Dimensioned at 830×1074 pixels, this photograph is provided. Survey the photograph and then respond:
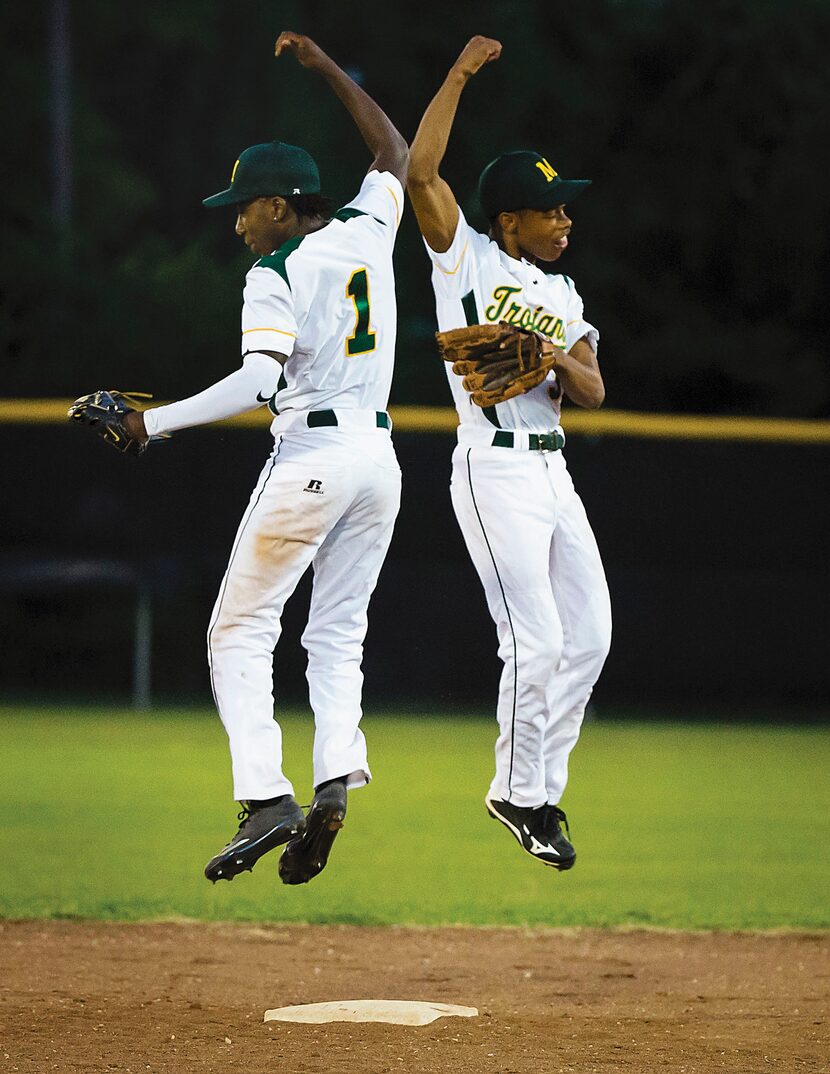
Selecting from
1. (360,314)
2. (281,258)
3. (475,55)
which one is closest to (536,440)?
(360,314)

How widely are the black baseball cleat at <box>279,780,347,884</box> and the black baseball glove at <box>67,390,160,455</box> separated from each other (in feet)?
3.21

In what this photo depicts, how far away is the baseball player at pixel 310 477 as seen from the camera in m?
4.49

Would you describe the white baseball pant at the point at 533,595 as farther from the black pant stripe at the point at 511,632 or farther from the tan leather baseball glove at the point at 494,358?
the tan leather baseball glove at the point at 494,358

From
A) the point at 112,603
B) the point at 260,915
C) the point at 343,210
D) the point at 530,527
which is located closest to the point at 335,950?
the point at 260,915

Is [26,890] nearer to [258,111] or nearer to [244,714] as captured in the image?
[244,714]

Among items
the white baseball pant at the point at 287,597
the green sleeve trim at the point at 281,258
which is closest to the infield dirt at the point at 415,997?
the white baseball pant at the point at 287,597

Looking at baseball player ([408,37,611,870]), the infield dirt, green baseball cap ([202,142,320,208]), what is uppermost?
green baseball cap ([202,142,320,208])

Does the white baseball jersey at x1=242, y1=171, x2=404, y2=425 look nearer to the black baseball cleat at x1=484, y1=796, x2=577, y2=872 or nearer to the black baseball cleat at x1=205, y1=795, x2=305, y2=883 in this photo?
the black baseball cleat at x1=205, y1=795, x2=305, y2=883

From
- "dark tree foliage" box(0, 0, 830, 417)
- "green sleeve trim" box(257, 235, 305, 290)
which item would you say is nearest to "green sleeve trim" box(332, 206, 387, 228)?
"green sleeve trim" box(257, 235, 305, 290)

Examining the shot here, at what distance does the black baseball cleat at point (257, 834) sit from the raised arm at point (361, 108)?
172 cm

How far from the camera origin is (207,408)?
430 cm

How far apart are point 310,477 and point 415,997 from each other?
8.21ft

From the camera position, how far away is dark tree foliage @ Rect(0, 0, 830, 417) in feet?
56.7

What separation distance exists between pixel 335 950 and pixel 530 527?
295 cm
